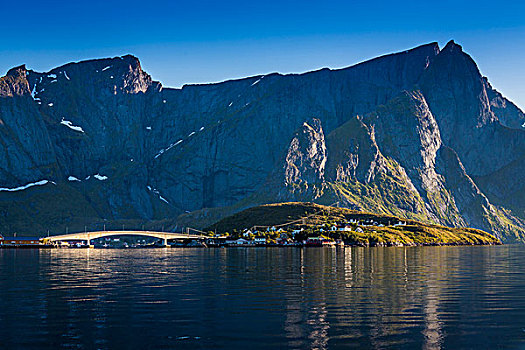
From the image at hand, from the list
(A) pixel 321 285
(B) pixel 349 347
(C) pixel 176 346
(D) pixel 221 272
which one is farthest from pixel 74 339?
(D) pixel 221 272

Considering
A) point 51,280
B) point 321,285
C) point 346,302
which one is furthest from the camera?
point 51,280

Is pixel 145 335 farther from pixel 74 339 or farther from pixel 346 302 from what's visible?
pixel 346 302

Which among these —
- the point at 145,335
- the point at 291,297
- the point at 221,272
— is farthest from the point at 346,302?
the point at 221,272

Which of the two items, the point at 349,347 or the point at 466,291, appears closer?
the point at 349,347

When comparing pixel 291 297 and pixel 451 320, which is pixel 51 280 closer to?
pixel 291 297

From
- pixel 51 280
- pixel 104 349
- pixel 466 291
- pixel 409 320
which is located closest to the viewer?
pixel 104 349

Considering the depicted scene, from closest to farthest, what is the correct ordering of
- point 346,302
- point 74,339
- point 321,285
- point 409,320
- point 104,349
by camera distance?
point 104,349, point 74,339, point 409,320, point 346,302, point 321,285

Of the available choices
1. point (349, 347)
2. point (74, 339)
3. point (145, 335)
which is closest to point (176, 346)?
point (145, 335)

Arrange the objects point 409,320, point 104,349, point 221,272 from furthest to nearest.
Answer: point 221,272
point 409,320
point 104,349

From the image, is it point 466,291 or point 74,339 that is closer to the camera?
point 74,339
